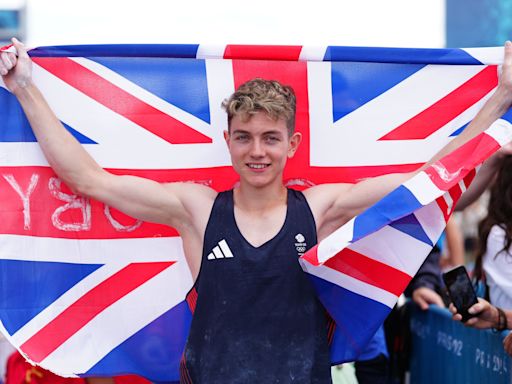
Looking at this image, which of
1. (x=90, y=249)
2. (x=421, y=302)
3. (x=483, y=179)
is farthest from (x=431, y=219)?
(x=421, y=302)

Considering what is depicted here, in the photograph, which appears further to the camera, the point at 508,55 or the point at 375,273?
the point at 508,55

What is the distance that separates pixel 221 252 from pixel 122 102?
101 cm

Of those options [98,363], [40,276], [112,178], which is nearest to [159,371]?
[98,363]

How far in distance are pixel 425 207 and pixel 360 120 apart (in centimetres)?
69

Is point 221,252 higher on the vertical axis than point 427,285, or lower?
higher

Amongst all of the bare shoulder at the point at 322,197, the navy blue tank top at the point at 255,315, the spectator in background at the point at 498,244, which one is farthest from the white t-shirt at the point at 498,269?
the navy blue tank top at the point at 255,315

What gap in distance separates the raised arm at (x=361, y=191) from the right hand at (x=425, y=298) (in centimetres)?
169

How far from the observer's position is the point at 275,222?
A: 140 inches

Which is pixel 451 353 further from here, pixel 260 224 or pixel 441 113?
pixel 260 224

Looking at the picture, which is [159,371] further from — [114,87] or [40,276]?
[114,87]

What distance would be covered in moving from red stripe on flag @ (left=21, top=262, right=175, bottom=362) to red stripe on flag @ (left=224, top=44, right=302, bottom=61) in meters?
1.04

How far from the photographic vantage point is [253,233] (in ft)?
11.6

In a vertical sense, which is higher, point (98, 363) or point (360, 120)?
point (360, 120)

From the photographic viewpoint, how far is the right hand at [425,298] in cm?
526
